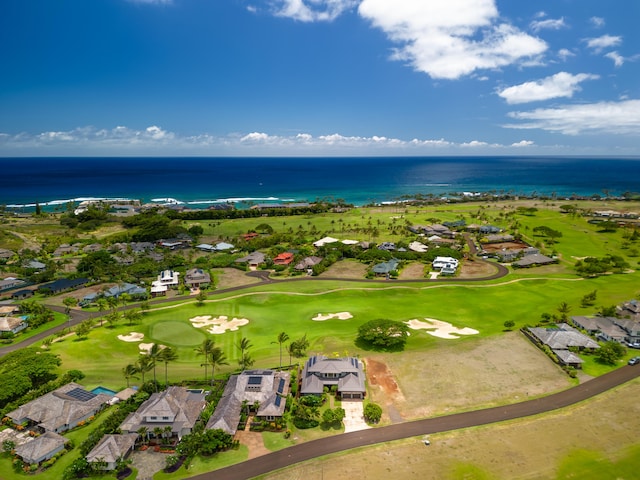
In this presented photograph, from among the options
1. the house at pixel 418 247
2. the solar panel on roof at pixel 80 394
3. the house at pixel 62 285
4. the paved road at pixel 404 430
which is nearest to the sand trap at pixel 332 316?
the paved road at pixel 404 430

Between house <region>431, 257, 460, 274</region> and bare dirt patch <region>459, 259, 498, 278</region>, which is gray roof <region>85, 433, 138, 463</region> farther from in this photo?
bare dirt patch <region>459, 259, 498, 278</region>

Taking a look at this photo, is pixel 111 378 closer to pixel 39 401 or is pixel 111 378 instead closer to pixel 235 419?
pixel 39 401

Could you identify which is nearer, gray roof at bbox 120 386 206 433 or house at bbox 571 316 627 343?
gray roof at bbox 120 386 206 433

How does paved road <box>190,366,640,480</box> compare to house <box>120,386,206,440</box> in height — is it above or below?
below

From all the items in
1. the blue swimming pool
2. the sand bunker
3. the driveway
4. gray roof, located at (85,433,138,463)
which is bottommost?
the blue swimming pool

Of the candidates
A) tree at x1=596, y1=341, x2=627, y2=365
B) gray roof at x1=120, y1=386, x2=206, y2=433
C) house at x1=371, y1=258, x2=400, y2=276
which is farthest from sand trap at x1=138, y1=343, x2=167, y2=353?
tree at x1=596, y1=341, x2=627, y2=365

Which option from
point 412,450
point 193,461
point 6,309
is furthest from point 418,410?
point 6,309

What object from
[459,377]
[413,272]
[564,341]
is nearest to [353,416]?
[459,377]

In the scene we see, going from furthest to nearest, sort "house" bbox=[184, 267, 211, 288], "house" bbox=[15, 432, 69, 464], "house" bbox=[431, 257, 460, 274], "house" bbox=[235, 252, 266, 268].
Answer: "house" bbox=[235, 252, 266, 268] → "house" bbox=[431, 257, 460, 274] → "house" bbox=[184, 267, 211, 288] → "house" bbox=[15, 432, 69, 464]
